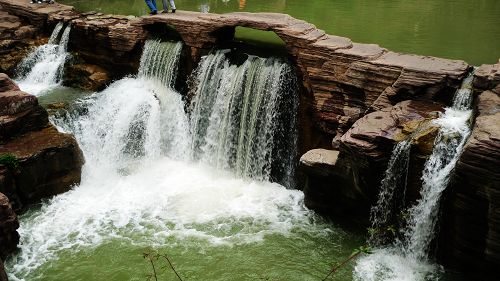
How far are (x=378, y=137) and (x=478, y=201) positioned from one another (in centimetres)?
186

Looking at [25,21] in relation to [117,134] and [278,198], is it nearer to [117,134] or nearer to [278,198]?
[117,134]

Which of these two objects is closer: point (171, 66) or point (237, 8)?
point (171, 66)

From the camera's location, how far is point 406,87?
Answer: 28.1 ft

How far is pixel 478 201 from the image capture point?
6.72 meters

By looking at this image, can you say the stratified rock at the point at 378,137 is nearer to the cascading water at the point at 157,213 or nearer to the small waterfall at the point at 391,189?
the small waterfall at the point at 391,189

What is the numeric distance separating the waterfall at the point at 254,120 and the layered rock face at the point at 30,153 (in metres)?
3.41

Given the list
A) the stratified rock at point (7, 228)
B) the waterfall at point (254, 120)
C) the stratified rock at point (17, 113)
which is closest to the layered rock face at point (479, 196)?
the waterfall at point (254, 120)

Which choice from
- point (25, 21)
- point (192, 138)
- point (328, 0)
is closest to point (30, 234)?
point (192, 138)

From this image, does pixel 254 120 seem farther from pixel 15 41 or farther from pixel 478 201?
pixel 15 41

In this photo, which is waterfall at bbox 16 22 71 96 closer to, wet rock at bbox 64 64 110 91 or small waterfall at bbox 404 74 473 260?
wet rock at bbox 64 64 110 91

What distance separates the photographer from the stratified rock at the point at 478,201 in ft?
20.6

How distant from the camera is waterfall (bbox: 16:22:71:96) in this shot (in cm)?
1438

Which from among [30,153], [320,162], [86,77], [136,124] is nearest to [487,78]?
[320,162]

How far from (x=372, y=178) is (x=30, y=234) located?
6883 mm
